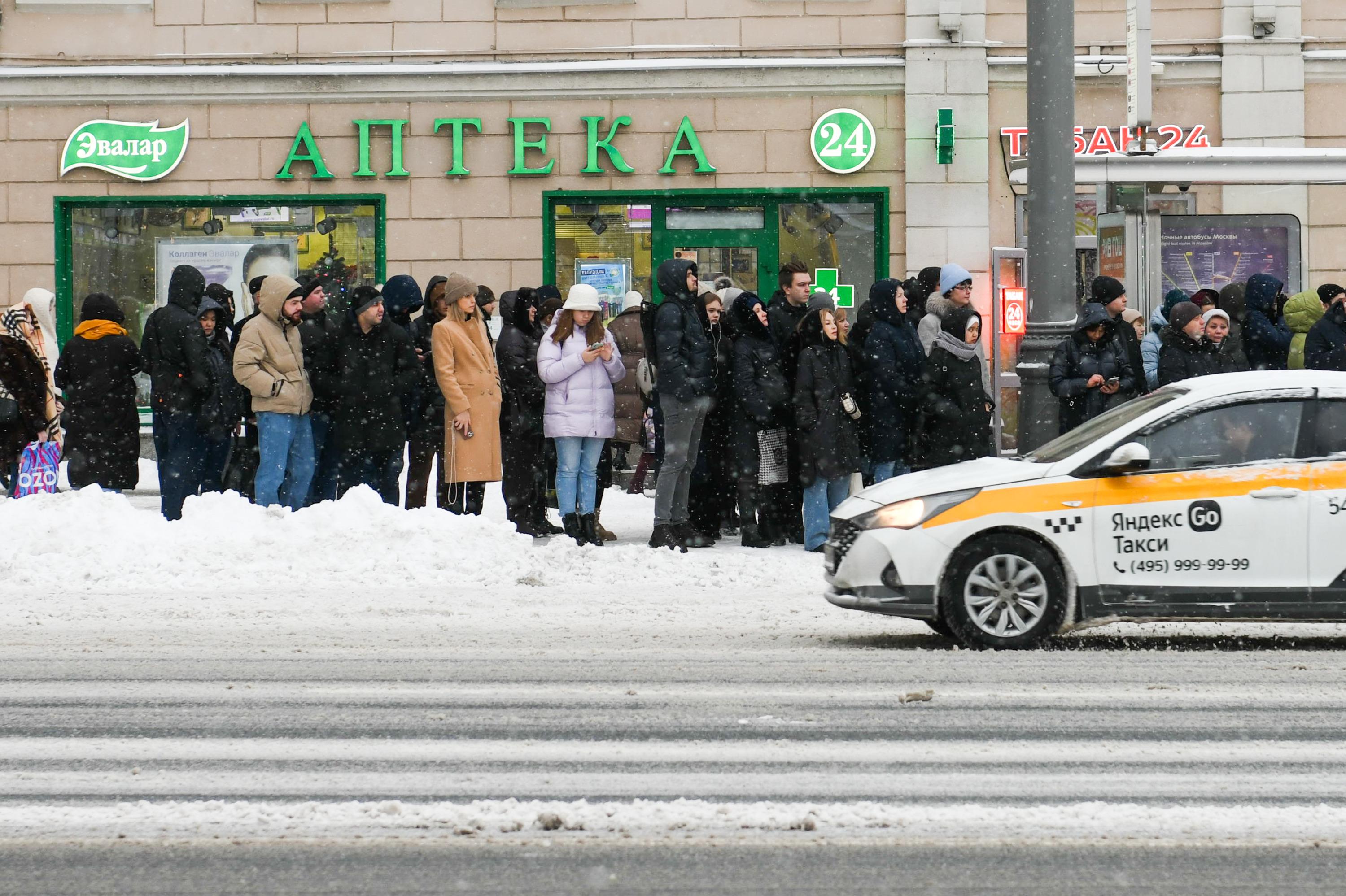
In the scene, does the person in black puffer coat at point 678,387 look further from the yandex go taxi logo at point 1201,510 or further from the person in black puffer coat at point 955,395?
the yandex go taxi logo at point 1201,510

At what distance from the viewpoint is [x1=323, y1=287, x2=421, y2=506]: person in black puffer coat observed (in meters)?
13.4

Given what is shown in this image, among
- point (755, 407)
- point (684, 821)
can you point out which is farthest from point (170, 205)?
point (684, 821)

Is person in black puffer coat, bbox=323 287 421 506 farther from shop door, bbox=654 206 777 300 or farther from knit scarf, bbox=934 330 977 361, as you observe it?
shop door, bbox=654 206 777 300

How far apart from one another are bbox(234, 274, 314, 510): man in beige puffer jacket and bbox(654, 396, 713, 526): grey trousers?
2686 millimetres

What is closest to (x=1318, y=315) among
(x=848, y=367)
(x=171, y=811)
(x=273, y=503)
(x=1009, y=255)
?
(x=848, y=367)

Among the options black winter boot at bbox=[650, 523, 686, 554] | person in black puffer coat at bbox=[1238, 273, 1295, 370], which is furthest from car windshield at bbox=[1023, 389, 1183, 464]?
person in black puffer coat at bbox=[1238, 273, 1295, 370]

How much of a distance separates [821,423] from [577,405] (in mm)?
1821

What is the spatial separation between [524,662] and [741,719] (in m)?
1.82

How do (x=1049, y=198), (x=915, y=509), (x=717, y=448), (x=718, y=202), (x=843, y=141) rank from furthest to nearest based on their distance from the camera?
(x=718, y=202) → (x=843, y=141) → (x=717, y=448) → (x=1049, y=198) → (x=915, y=509)

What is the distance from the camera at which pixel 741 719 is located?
22.8ft

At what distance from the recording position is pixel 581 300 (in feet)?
44.1

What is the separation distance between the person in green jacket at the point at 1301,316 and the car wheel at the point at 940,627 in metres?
6.19

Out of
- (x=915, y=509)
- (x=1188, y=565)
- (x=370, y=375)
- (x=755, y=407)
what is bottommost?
(x=1188, y=565)

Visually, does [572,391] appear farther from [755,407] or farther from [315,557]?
[315,557]
